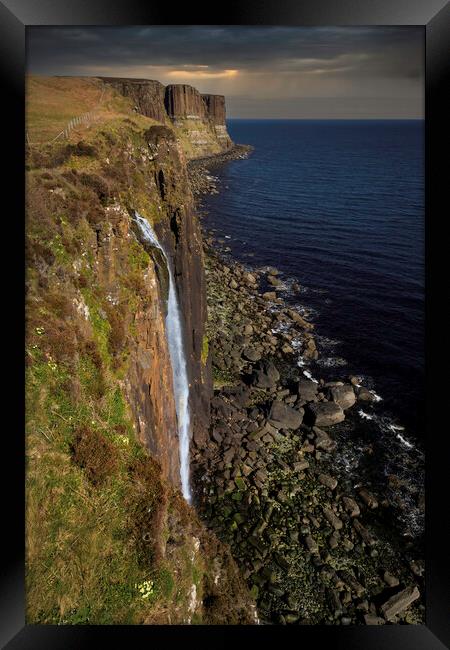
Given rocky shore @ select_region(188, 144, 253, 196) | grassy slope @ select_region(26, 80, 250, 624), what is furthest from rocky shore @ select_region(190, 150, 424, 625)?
rocky shore @ select_region(188, 144, 253, 196)

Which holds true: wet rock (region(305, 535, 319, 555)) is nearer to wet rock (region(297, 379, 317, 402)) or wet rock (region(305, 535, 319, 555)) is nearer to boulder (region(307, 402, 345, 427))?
boulder (region(307, 402, 345, 427))

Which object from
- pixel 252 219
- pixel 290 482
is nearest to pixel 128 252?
pixel 290 482

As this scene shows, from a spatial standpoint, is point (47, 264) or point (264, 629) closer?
point (264, 629)

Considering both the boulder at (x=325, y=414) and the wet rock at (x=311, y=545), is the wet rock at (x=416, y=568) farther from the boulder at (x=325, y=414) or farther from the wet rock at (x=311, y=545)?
the boulder at (x=325, y=414)
